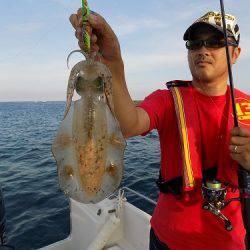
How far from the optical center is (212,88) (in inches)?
148

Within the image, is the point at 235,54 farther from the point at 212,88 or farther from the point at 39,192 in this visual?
the point at 39,192

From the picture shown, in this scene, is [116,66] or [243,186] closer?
[116,66]

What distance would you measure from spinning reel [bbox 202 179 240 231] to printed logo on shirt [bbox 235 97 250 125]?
88 cm

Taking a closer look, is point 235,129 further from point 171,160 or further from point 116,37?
point 116,37

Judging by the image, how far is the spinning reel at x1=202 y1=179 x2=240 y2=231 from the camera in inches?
128

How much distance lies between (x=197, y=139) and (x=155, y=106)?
0.63 m

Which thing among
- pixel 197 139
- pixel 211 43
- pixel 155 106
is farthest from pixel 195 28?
pixel 197 139

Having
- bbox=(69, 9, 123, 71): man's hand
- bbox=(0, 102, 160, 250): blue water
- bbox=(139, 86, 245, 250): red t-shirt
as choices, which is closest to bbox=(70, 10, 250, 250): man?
bbox=(139, 86, 245, 250): red t-shirt

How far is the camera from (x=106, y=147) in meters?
2.26

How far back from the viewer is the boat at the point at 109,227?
6590mm

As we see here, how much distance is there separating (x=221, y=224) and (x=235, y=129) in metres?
1.07

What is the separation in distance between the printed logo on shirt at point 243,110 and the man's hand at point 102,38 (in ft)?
6.20

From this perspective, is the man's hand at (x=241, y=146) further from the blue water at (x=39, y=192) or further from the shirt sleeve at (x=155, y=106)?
the blue water at (x=39, y=192)

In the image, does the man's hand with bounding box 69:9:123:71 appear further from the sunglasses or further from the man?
→ the sunglasses
